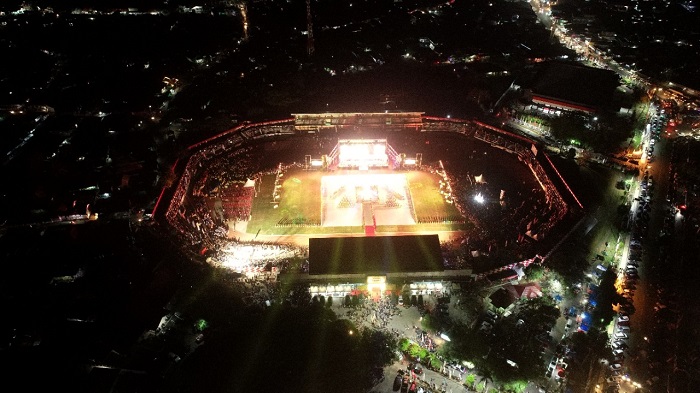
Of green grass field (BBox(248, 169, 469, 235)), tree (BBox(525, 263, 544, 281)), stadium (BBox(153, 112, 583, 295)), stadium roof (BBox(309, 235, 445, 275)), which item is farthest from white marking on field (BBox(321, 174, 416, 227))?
tree (BBox(525, 263, 544, 281))

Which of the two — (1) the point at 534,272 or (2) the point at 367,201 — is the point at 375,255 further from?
(1) the point at 534,272

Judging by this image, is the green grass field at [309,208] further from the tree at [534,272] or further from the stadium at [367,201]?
the tree at [534,272]

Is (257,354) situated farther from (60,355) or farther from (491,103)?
(491,103)

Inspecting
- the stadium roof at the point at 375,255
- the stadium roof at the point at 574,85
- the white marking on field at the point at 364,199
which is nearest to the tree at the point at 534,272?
the stadium roof at the point at 375,255

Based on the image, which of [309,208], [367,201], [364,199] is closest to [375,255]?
A: [367,201]

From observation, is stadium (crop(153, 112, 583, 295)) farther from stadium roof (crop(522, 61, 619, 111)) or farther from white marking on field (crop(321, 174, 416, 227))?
stadium roof (crop(522, 61, 619, 111))

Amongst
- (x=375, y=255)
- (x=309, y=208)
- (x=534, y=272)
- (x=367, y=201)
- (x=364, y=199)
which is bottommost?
(x=534, y=272)
